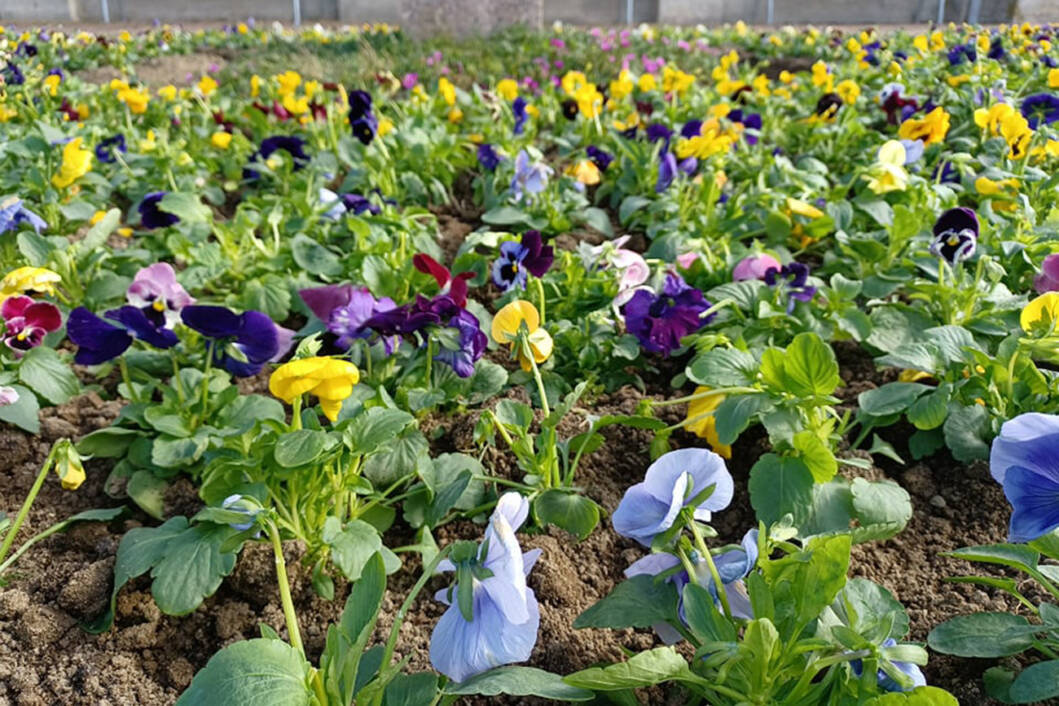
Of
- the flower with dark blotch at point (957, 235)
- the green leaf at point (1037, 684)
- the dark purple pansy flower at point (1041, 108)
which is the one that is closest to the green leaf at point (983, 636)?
the green leaf at point (1037, 684)

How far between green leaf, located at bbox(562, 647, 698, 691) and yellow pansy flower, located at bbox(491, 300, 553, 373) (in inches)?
32.1

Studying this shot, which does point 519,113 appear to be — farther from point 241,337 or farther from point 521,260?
point 241,337

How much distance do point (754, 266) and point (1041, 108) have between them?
5.89ft

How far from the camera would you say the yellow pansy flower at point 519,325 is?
68.6 inches

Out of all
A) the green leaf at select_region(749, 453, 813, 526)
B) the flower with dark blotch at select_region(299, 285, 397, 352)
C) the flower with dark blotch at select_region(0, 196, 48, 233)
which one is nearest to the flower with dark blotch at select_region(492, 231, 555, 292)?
the flower with dark blotch at select_region(299, 285, 397, 352)

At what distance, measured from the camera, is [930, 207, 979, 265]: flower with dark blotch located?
6.40 feet

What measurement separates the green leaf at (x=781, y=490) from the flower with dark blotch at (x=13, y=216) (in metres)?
2.13

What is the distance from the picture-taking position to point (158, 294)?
1832mm

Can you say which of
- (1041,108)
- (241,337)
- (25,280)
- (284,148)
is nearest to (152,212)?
(284,148)

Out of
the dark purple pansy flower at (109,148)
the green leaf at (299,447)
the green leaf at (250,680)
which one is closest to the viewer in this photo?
the green leaf at (250,680)

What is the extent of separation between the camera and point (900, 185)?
8.58 ft

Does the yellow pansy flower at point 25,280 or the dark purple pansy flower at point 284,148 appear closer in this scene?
the yellow pansy flower at point 25,280

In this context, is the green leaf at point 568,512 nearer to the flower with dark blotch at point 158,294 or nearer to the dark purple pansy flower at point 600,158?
the flower with dark blotch at point 158,294

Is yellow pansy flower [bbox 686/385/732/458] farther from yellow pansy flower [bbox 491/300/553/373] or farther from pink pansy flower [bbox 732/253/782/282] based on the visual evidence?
pink pansy flower [bbox 732/253/782/282]
